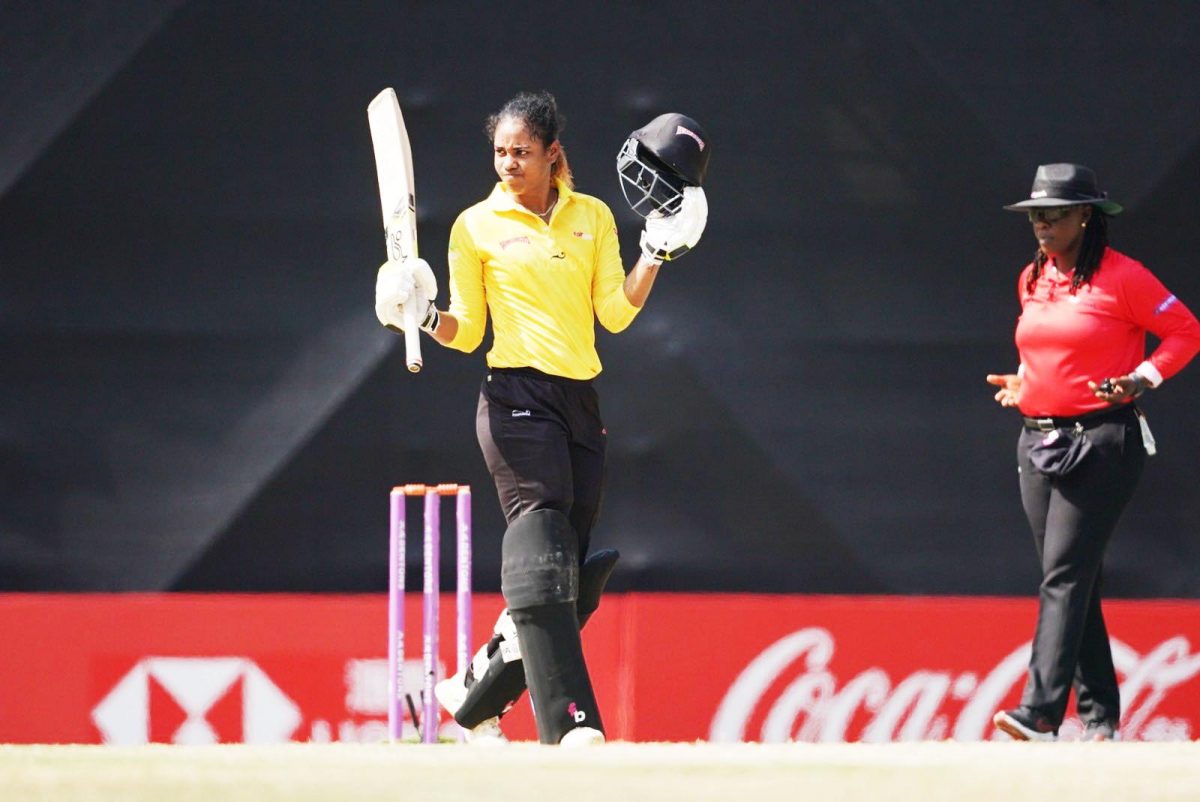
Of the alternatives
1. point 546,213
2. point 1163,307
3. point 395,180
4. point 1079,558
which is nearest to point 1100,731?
point 1079,558

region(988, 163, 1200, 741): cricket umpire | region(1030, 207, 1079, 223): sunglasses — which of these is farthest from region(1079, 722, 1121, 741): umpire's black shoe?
region(1030, 207, 1079, 223): sunglasses

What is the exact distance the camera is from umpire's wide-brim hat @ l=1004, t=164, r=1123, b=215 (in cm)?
396

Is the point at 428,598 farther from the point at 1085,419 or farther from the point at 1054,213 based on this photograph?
the point at 1054,213

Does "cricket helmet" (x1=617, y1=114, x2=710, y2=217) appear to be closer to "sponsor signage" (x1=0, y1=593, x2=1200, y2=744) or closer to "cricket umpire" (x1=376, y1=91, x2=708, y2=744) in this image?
"cricket umpire" (x1=376, y1=91, x2=708, y2=744)

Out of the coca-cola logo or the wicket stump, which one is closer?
the wicket stump

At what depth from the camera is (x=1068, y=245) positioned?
402 cm

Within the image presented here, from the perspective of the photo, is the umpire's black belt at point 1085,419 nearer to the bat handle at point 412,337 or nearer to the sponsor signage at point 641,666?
the sponsor signage at point 641,666

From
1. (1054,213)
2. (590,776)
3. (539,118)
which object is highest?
(539,118)

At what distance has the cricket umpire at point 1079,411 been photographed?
3869mm

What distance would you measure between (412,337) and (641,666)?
1.48 metres

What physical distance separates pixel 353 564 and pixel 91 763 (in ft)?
6.77

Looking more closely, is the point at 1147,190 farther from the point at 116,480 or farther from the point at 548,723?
the point at 116,480

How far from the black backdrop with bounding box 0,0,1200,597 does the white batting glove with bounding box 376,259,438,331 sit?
1170 millimetres

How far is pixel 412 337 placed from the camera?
350 cm
